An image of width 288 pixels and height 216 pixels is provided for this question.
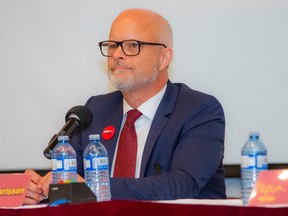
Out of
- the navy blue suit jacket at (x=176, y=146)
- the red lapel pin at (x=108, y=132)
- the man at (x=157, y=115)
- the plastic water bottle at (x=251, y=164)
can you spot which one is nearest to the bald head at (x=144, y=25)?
the man at (x=157, y=115)

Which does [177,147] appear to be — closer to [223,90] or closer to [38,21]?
[223,90]

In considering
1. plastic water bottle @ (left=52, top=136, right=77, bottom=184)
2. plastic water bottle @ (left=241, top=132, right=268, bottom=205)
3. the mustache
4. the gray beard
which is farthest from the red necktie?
plastic water bottle @ (left=241, top=132, right=268, bottom=205)

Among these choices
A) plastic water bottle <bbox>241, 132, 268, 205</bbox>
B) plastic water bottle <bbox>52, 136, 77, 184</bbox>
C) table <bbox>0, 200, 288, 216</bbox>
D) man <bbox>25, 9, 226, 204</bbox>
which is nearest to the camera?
table <bbox>0, 200, 288, 216</bbox>

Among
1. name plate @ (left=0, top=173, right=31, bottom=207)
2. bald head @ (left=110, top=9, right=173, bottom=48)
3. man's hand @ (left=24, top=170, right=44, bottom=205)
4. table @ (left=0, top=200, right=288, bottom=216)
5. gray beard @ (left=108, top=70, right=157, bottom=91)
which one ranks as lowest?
man's hand @ (left=24, top=170, right=44, bottom=205)

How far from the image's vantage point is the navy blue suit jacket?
2795mm

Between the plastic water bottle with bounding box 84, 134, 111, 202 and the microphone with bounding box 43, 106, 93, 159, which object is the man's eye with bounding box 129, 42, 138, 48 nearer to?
the microphone with bounding box 43, 106, 93, 159

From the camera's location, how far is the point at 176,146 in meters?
3.21

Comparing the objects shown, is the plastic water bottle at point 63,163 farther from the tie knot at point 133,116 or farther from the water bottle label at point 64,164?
the tie knot at point 133,116

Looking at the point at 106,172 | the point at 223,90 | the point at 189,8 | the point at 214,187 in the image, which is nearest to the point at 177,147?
the point at 214,187

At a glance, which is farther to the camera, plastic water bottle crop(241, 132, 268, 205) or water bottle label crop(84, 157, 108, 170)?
water bottle label crop(84, 157, 108, 170)

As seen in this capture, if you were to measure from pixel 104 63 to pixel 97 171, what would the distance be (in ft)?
5.63

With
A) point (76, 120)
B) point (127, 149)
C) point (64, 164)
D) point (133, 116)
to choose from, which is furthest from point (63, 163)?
point (133, 116)

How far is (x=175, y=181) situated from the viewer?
2.85m

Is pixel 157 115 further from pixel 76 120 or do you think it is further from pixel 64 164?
pixel 64 164
